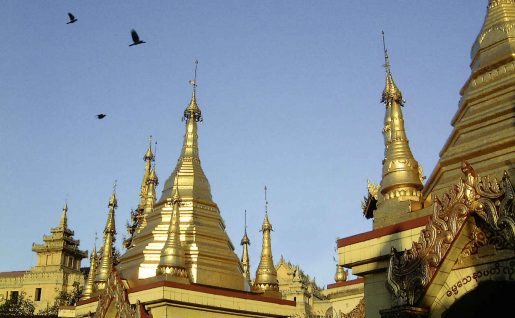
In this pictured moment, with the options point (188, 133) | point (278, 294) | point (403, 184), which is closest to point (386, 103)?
point (403, 184)

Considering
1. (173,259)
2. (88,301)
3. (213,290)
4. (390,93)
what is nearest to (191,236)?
(173,259)

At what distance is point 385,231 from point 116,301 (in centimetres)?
1019

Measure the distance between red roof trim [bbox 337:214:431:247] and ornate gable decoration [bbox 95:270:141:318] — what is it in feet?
24.6

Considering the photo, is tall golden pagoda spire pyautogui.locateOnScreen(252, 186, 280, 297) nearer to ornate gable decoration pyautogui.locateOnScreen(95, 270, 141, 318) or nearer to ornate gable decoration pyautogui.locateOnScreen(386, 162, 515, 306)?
ornate gable decoration pyautogui.locateOnScreen(95, 270, 141, 318)

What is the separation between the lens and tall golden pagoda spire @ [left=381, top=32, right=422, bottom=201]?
1319 cm

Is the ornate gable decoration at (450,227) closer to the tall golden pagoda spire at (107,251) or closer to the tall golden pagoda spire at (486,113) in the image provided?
the tall golden pagoda spire at (486,113)

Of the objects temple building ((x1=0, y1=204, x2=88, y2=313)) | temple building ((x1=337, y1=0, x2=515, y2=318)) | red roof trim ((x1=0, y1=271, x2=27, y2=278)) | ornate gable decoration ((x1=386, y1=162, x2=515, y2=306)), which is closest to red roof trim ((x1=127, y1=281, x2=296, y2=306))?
temple building ((x1=337, y1=0, x2=515, y2=318))

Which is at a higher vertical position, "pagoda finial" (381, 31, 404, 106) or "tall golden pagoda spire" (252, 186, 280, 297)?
"pagoda finial" (381, 31, 404, 106)

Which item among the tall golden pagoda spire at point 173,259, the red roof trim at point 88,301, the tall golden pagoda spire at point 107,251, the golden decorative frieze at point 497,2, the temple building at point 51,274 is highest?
the temple building at point 51,274

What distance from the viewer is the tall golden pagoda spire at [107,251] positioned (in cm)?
2365

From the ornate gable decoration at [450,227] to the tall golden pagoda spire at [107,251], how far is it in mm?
13621

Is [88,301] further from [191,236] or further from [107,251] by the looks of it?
[191,236]

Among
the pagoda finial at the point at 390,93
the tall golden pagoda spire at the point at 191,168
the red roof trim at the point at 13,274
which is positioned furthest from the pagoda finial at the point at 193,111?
the red roof trim at the point at 13,274

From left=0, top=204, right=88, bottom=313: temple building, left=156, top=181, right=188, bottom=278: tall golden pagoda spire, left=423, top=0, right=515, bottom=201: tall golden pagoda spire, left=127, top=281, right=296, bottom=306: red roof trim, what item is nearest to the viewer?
left=423, top=0, right=515, bottom=201: tall golden pagoda spire
